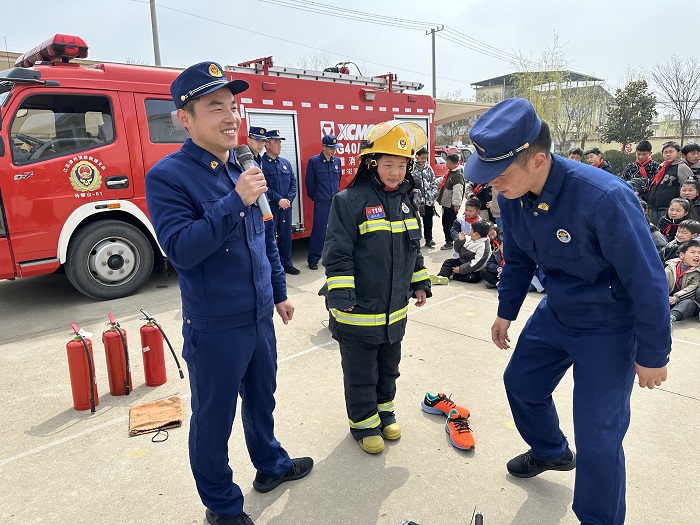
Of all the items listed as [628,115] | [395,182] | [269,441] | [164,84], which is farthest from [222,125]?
[628,115]

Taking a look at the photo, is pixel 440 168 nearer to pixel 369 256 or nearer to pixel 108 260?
pixel 108 260

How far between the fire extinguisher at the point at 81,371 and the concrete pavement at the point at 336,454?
0.32ft

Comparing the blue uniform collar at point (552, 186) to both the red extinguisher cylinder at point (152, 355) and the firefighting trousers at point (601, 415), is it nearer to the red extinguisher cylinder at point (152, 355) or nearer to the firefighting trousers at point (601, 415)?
the firefighting trousers at point (601, 415)

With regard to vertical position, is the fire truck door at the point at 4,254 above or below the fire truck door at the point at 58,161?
below

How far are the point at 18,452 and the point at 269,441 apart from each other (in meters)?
1.71

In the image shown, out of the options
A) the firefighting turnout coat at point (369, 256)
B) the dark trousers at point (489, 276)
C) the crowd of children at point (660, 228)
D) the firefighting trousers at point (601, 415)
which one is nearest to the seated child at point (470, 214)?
the crowd of children at point (660, 228)

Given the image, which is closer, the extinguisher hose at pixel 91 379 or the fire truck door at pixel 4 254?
the extinguisher hose at pixel 91 379

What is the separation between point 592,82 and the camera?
33.4m

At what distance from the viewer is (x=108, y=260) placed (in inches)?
251

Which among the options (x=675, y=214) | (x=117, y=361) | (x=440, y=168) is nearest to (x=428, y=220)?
(x=675, y=214)

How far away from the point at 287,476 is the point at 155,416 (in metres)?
1.23

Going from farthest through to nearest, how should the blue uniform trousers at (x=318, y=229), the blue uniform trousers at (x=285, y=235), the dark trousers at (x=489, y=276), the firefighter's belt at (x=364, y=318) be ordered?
the blue uniform trousers at (x=318, y=229)
the blue uniform trousers at (x=285, y=235)
the dark trousers at (x=489, y=276)
the firefighter's belt at (x=364, y=318)

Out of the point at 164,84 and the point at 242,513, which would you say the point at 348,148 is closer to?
the point at 164,84

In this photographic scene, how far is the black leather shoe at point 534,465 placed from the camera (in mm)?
2746
